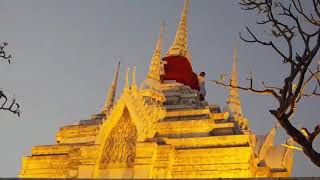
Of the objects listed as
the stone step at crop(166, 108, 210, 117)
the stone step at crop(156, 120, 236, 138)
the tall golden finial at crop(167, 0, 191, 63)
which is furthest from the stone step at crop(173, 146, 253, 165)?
the tall golden finial at crop(167, 0, 191, 63)

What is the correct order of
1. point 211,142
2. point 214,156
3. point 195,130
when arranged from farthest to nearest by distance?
point 195,130, point 211,142, point 214,156

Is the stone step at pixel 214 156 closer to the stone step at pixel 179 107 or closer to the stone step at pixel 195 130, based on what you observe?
the stone step at pixel 195 130

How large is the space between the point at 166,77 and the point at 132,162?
1042 centimetres

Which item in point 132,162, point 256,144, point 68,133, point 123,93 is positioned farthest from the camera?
point 256,144

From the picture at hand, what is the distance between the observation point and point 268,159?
3023 centimetres

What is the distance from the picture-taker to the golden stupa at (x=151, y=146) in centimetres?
2338

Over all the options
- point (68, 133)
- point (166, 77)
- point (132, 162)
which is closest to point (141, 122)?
point (132, 162)

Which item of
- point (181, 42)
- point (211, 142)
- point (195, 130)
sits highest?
point (181, 42)

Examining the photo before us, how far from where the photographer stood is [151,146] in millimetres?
23172

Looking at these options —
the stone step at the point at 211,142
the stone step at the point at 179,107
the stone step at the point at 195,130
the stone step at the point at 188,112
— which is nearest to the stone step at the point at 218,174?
the stone step at the point at 211,142

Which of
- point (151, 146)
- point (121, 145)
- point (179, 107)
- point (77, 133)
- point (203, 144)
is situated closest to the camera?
point (151, 146)

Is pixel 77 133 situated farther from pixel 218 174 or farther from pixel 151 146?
pixel 218 174

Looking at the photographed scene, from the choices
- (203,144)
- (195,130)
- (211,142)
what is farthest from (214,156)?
(195,130)

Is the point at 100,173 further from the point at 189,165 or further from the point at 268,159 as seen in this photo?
the point at 268,159
